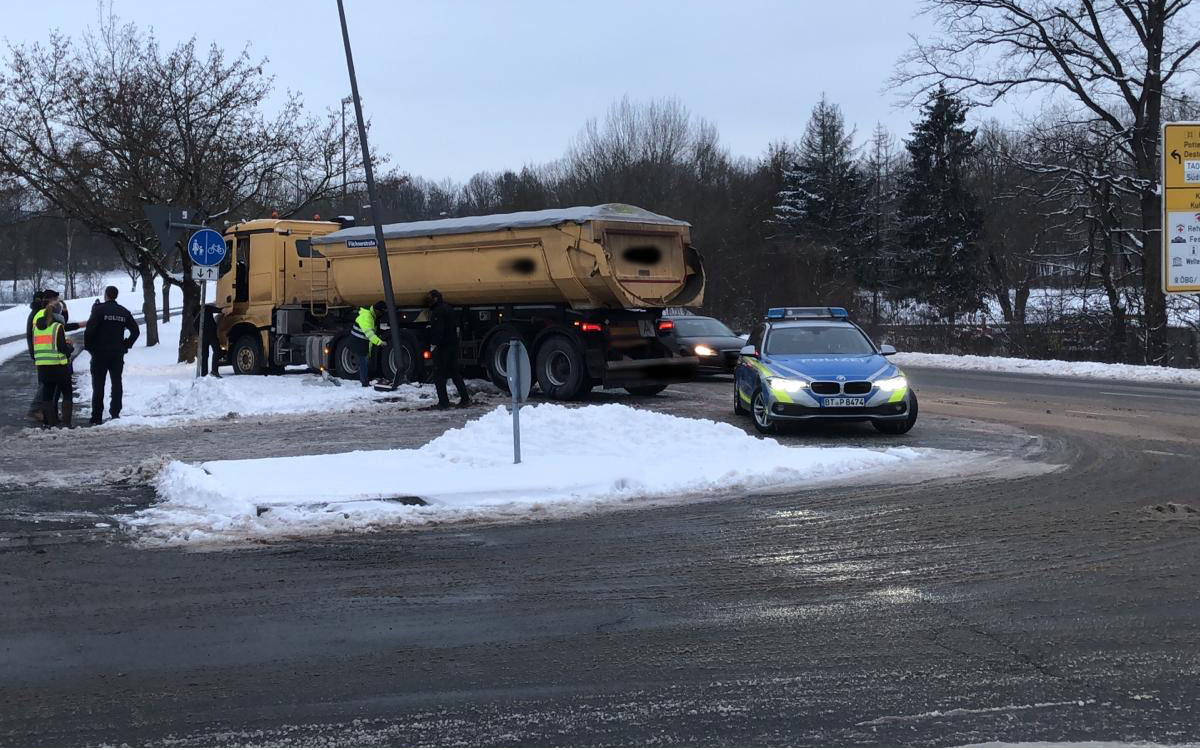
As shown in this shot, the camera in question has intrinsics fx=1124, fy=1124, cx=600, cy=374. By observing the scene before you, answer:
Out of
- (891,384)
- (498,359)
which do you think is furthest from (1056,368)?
(891,384)

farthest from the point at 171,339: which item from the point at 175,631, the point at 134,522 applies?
the point at 175,631

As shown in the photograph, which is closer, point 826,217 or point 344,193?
point 344,193

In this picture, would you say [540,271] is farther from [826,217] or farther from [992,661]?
[826,217]

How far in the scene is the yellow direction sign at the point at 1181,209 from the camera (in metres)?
16.8

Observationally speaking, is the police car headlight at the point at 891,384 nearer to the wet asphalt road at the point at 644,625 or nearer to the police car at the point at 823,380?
the police car at the point at 823,380

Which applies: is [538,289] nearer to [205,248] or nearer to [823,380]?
[205,248]

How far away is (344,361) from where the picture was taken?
2227cm

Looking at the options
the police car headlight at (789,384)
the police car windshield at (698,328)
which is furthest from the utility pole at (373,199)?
the police car headlight at (789,384)

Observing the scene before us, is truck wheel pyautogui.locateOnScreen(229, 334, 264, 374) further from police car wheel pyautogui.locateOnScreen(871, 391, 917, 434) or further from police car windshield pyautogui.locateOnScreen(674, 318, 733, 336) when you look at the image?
police car wheel pyautogui.locateOnScreen(871, 391, 917, 434)

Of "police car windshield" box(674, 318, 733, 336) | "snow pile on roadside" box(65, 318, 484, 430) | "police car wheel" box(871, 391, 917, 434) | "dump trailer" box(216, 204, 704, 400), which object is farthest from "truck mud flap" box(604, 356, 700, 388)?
"police car wheel" box(871, 391, 917, 434)

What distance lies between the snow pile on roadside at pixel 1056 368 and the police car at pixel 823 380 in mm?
8718

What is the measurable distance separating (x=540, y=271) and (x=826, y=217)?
4440 cm

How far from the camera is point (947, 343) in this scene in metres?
35.9

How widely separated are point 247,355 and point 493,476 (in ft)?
50.1
